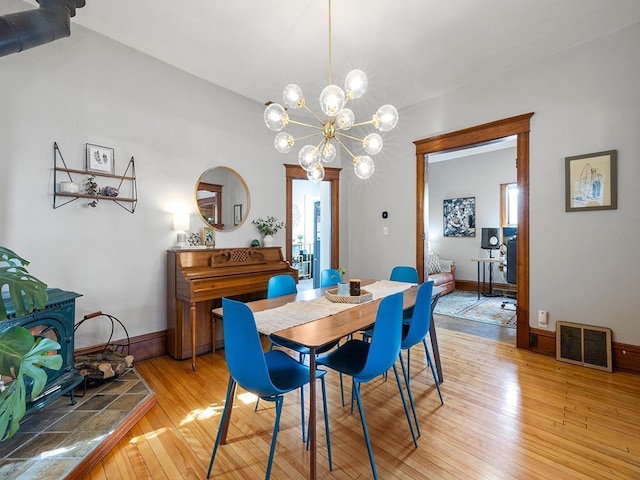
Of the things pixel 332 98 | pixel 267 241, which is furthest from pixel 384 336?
pixel 267 241

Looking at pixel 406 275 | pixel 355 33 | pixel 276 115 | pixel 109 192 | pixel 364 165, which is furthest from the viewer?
pixel 406 275

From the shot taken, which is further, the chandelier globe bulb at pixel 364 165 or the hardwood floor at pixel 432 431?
the chandelier globe bulb at pixel 364 165

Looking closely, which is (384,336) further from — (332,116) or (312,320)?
(332,116)

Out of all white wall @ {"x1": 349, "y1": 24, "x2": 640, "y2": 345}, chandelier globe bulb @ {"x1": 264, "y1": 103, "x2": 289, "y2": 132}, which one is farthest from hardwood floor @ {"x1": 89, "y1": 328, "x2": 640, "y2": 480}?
chandelier globe bulb @ {"x1": 264, "y1": 103, "x2": 289, "y2": 132}

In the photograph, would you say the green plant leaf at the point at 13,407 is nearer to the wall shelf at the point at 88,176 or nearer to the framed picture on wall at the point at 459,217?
the wall shelf at the point at 88,176

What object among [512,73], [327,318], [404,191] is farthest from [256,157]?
[512,73]

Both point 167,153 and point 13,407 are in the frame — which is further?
point 167,153

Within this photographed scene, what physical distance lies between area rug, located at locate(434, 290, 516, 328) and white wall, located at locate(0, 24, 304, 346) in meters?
3.51

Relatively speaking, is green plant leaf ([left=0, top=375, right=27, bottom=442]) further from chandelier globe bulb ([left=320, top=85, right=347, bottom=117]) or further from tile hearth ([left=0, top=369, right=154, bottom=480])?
chandelier globe bulb ([left=320, top=85, right=347, bottom=117])

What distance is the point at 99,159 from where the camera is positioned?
2676 mm

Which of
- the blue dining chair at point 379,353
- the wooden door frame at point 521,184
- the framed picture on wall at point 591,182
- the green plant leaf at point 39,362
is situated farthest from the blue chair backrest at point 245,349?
the framed picture on wall at point 591,182

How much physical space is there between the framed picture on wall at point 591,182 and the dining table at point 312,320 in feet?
5.81

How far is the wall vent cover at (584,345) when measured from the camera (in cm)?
267

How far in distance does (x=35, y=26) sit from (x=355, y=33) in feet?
7.52
